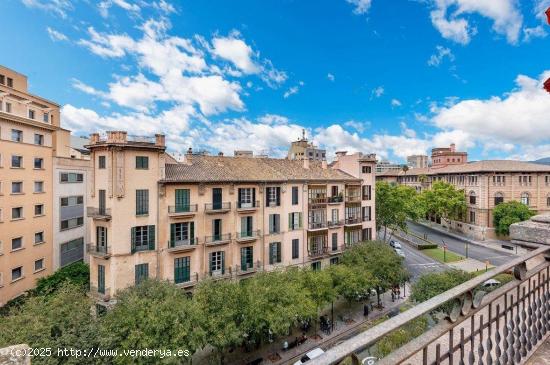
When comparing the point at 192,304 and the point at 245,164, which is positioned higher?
the point at 245,164

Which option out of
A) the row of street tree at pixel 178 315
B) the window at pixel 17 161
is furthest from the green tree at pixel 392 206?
the window at pixel 17 161

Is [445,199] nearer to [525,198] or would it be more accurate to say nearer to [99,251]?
[525,198]

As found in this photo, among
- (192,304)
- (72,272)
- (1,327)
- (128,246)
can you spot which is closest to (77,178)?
(72,272)

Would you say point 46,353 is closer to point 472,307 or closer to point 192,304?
point 192,304

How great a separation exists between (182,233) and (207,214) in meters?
2.65

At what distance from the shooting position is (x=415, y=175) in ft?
257

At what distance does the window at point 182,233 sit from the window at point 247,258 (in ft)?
16.9

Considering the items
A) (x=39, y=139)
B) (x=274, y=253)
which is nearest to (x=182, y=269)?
(x=274, y=253)

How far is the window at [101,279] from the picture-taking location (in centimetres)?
2358

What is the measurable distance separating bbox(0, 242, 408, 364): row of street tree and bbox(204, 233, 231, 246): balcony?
6.26m

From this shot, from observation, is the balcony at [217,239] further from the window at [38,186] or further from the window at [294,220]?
the window at [38,186]

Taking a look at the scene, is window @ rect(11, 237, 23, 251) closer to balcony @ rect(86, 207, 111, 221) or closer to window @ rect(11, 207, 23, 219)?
window @ rect(11, 207, 23, 219)

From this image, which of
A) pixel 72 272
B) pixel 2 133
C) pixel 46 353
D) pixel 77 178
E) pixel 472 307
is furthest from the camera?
pixel 77 178

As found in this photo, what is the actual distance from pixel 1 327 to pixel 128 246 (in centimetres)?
923
